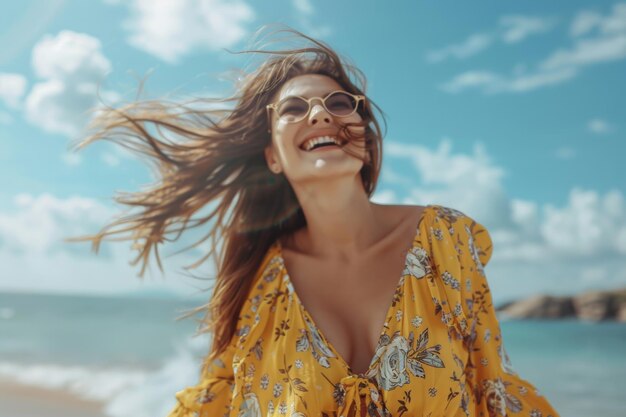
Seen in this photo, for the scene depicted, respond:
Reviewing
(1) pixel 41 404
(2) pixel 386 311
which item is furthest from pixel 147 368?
(2) pixel 386 311

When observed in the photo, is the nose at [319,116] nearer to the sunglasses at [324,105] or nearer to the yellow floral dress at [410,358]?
the sunglasses at [324,105]

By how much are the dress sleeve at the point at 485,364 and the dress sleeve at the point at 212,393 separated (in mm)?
1149

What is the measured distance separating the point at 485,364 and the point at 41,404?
23.7 ft

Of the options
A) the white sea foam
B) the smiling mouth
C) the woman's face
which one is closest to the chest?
the woman's face

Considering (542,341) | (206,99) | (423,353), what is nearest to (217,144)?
(206,99)

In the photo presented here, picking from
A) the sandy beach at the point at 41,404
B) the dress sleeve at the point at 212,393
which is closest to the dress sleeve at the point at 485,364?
the dress sleeve at the point at 212,393

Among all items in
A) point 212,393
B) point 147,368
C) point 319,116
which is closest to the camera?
point 319,116

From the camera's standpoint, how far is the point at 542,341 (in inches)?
807

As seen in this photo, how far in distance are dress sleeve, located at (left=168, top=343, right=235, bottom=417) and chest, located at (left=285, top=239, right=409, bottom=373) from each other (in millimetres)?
498

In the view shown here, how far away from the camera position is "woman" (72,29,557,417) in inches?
96.8

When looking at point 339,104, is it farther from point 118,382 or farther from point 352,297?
point 118,382

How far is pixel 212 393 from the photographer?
9.52 ft

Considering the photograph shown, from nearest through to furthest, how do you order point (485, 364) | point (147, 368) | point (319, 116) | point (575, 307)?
point (485, 364) → point (319, 116) → point (147, 368) → point (575, 307)

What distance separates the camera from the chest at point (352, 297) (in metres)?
2.63
